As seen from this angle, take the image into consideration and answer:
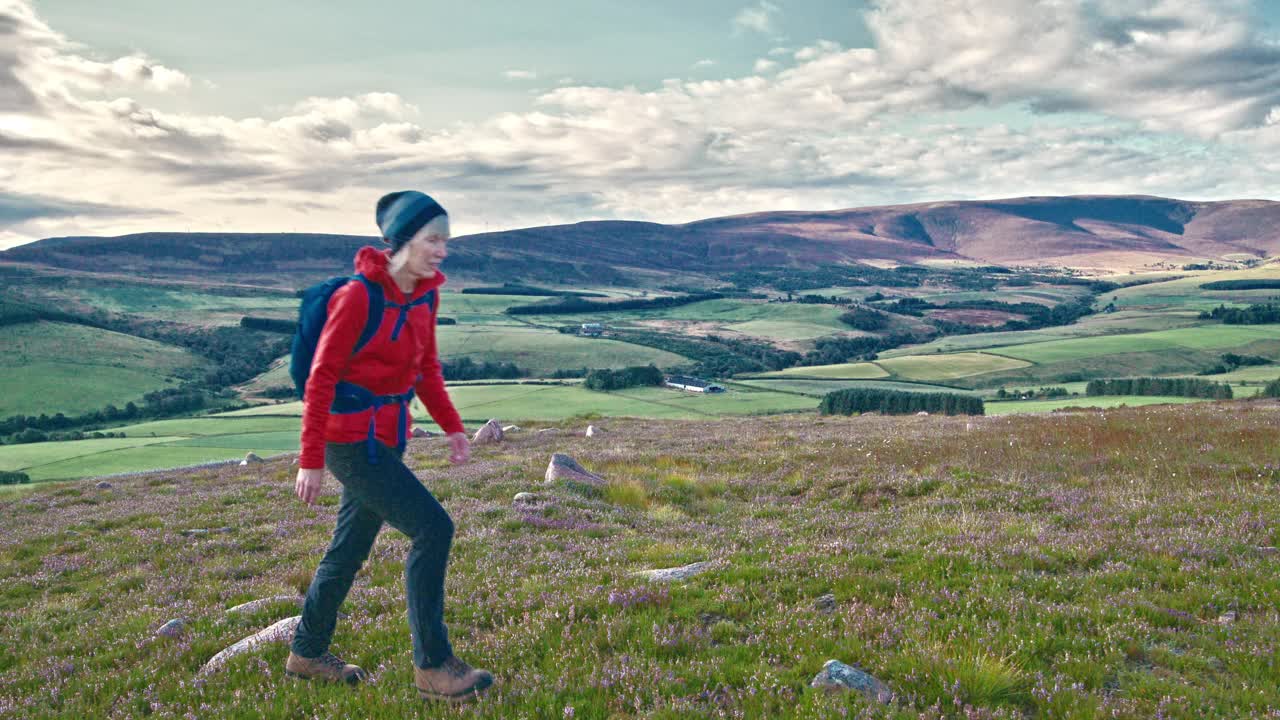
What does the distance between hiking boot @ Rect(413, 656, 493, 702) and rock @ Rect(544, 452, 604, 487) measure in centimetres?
923

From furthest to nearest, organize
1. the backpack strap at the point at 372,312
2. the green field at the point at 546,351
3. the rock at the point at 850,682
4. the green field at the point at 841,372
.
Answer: the green field at the point at 546,351 → the green field at the point at 841,372 → the backpack strap at the point at 372,312 → the rock at the point at 850,682

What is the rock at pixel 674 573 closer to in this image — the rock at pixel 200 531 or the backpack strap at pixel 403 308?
the backpack strap at pixel 403 308

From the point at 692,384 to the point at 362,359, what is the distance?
8813 cm

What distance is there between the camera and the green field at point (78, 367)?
320 feet

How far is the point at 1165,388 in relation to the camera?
7006 centimetres

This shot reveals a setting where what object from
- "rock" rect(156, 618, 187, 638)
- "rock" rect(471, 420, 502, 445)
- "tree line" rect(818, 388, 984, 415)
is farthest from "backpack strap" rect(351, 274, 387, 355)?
"tree line" rect(818, 388, 984, 415)

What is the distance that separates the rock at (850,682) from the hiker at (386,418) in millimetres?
2647

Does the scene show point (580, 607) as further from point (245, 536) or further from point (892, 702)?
point (245, 536)

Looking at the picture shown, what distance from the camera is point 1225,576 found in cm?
757

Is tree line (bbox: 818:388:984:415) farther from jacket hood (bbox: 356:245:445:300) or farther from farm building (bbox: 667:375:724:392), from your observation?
jacket hood (bbox: 356:245:445:300)

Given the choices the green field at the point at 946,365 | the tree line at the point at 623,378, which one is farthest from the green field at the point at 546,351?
the green field at the point at 946,365

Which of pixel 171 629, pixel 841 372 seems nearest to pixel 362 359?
pixel 171 629

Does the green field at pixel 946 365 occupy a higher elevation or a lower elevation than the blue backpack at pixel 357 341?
lower

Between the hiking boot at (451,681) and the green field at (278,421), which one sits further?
the green field at (278,421)
